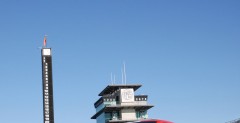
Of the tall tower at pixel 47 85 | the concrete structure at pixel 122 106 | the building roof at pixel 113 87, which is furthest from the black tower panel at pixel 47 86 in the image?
the building roof at pixel 113 87

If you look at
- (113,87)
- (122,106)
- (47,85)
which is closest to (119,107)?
(122,106)

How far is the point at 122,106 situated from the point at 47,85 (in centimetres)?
5367

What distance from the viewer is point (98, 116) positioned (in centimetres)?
14288

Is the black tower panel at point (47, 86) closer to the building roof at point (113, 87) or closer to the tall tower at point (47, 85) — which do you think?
the tall tower at point (47, 85)

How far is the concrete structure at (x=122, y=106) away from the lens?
13438cm

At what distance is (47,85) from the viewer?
83500 millimetres

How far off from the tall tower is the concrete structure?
50.0m

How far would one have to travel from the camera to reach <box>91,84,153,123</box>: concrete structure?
13438cm

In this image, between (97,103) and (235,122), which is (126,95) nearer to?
(97,103)

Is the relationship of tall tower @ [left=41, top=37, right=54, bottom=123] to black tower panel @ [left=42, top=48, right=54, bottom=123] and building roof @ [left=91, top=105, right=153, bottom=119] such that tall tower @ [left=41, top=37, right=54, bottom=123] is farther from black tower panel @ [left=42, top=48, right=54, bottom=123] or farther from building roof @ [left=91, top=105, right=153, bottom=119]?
building roof @ [left=91, top=105, right=153, bottom=119]

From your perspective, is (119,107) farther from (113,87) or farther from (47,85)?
(47,85)

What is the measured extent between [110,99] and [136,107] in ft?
28.3

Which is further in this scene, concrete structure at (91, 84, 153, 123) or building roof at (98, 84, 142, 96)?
building roof at (98, 84, 142, 96)

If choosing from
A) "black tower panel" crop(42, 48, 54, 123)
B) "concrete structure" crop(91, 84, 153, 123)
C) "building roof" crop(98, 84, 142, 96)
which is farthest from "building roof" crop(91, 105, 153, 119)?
"black tower panel" crop(42, 48, 54, 123)
